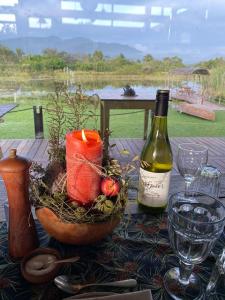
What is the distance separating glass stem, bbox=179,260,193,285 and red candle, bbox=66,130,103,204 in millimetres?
192

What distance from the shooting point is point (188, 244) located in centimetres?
39

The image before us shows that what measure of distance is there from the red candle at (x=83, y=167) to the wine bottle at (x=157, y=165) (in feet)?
0.55

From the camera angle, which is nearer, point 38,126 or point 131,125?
point 38,126

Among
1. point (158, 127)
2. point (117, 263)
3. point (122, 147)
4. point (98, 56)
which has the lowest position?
point (122, 147)

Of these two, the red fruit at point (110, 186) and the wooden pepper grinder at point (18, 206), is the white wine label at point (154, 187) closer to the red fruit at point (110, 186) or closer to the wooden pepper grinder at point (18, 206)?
the red fruit at point (110, 186)

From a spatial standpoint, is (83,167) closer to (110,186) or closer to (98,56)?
(110,186)

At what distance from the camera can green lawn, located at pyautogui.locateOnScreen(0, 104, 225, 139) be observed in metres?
3.57

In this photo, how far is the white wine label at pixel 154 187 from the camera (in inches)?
22.8

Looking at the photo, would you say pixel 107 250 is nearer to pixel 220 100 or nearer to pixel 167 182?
pixel 167 182

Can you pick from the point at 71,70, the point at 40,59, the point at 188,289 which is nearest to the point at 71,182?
the point at 188,289

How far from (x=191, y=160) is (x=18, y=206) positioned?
1.54 ft

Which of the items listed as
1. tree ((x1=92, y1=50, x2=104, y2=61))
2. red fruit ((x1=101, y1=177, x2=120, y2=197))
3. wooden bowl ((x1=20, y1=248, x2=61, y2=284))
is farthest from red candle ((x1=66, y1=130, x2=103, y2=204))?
tree ((x1=92, y1=50, x2=104, y2=61))

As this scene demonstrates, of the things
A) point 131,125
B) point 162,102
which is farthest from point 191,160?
point 131,125

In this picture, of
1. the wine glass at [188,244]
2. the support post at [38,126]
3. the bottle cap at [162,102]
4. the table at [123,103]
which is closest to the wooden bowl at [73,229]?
the wine glass at [188,244]
